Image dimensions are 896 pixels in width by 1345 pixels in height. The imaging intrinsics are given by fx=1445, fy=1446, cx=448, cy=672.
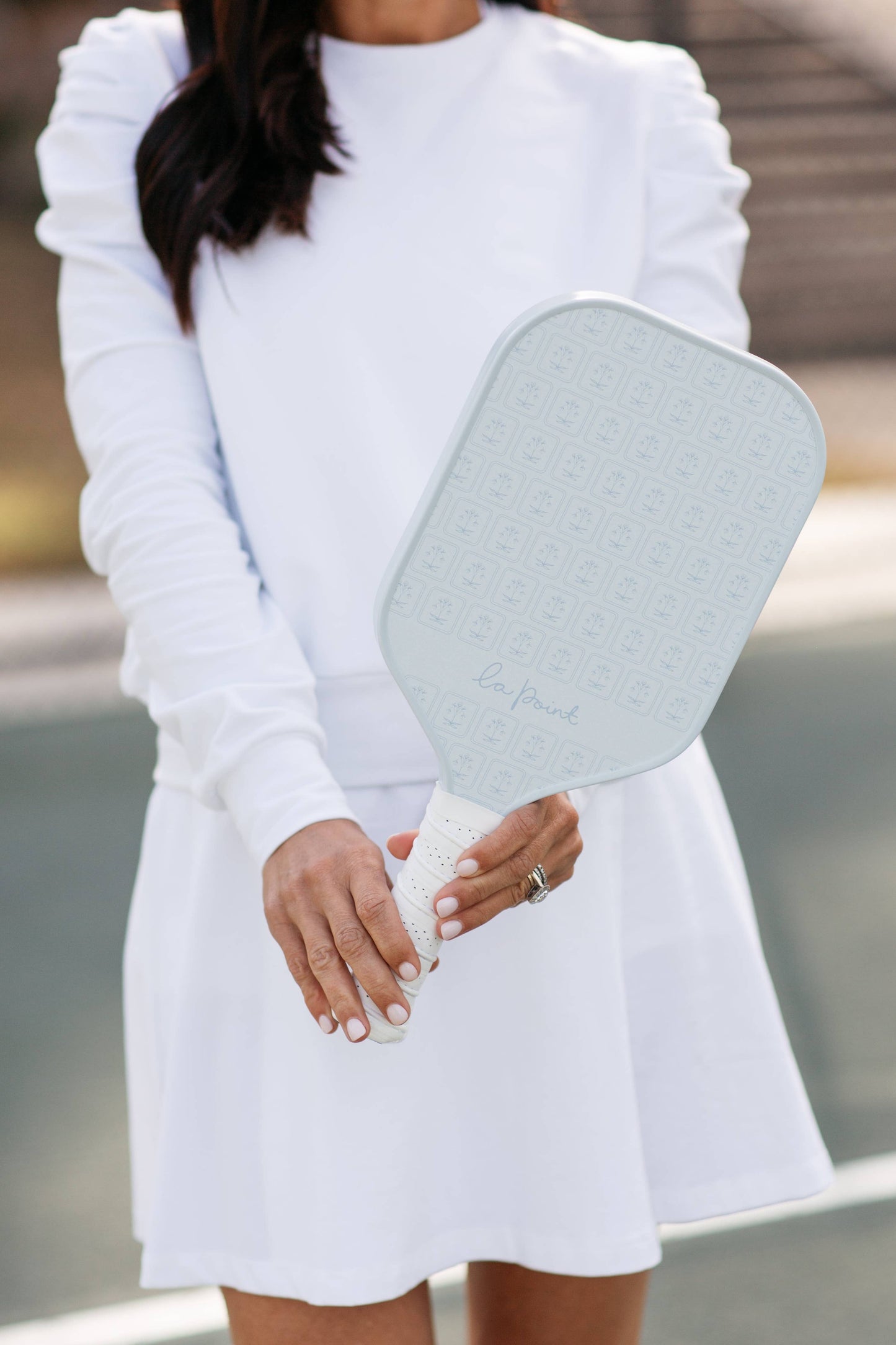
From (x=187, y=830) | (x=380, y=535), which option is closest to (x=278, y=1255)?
(x=187, y=830)

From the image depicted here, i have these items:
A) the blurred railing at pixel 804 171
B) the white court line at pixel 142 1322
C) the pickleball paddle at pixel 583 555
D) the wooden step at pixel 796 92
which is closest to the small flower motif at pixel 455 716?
the pickleball paddle at pixel 583 555

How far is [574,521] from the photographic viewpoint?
1.86 ft

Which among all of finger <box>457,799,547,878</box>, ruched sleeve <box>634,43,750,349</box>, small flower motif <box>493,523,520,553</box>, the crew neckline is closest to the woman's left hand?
finger <box>457,799,547,878</box>

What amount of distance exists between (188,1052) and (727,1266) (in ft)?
3.04

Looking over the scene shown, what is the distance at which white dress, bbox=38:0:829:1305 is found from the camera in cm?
70

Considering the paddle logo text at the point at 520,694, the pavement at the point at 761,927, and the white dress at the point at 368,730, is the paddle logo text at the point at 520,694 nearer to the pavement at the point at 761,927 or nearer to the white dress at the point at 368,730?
the white dress at the point at 368,730

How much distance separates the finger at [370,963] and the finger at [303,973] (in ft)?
0.08

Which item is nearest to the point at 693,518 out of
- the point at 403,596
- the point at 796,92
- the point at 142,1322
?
the point at 403,596

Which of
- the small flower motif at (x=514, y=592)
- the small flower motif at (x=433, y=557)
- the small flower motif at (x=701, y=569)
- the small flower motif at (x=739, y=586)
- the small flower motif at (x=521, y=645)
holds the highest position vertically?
the small flower motif at (x=433, y=557)

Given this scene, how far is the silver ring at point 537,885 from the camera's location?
62cm

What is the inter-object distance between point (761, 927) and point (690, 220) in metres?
1.50

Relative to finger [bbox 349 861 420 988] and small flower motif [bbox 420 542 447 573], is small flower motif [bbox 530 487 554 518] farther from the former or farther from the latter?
finger [bbox 349 861 420 988]

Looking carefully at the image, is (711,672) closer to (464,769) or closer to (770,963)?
(464,769)

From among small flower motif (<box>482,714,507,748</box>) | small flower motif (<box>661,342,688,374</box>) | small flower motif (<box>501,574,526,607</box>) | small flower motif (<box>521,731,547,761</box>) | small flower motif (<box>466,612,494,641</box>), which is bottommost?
small flower motif (<box>521,731,547,761</box>)
